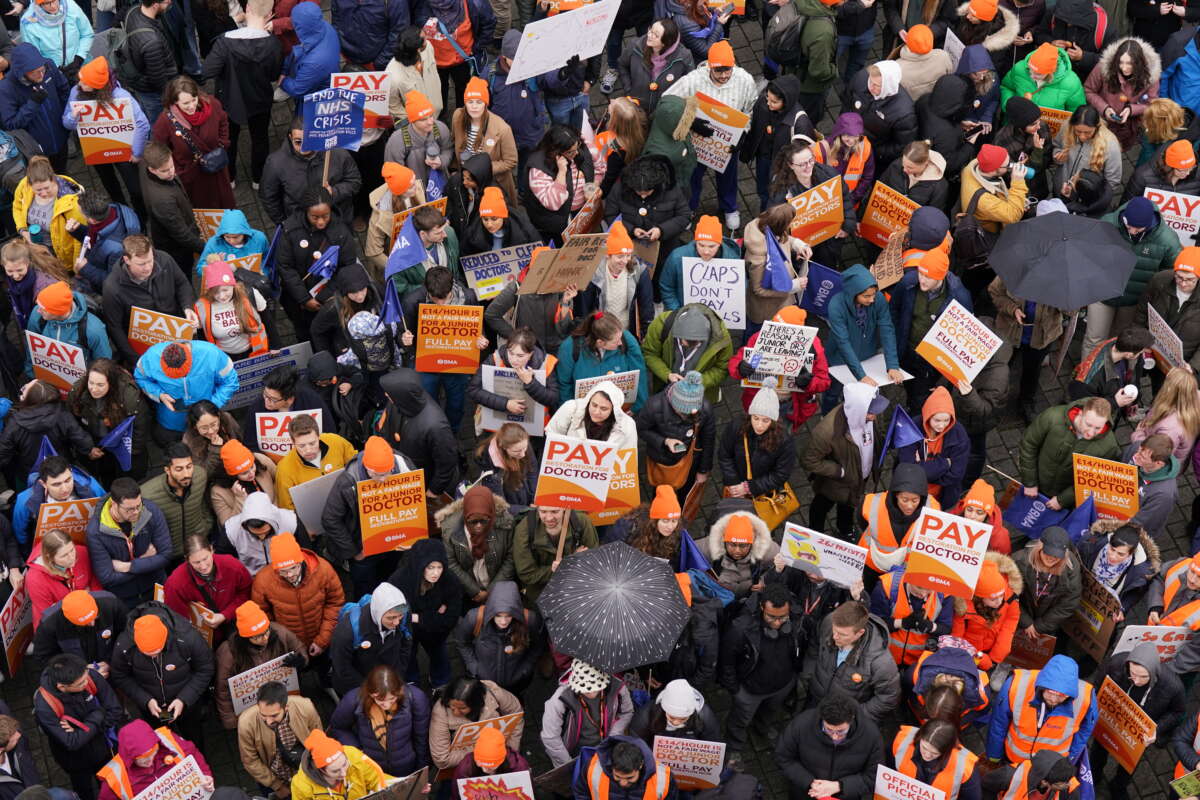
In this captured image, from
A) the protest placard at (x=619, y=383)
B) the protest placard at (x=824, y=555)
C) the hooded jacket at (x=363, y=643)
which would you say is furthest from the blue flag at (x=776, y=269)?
the hooded jacket at (x=363, y=643)

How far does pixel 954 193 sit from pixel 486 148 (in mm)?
4063

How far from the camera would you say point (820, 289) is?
1509 centimetres

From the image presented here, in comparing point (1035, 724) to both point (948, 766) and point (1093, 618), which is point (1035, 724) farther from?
point (1093, 618)

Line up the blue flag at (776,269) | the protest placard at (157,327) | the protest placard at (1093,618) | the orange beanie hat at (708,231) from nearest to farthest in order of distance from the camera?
the protest placard at (1093,618) → the protest placard at (157,327) → the orange beanie hat at (708,231) → the blue flag at (776,269)

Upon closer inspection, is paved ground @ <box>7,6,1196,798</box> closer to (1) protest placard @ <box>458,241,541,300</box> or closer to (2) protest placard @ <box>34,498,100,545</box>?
(1) protest placard @ <box>458,241,541,300</box>

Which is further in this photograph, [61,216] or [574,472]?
[61,216]

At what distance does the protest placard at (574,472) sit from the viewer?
12.6 meters

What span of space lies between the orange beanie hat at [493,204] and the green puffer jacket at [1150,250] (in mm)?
4838

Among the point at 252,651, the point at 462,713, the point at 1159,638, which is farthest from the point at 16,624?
the point at 1159,638

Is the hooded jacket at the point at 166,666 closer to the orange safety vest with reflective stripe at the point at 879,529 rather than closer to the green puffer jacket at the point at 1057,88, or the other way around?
the orange safety vest with reflective stripe at the point at 879,529

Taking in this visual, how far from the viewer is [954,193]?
16188 millimetres

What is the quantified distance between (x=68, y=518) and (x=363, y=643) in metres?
2.31

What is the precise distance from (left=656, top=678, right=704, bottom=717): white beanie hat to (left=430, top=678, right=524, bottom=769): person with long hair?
0.99m

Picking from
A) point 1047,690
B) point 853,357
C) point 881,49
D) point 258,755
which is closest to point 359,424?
point 258,755
